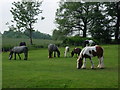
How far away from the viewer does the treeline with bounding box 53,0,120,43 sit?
51.0 m

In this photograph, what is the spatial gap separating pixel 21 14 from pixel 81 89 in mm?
42438

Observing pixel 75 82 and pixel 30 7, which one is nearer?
pixel 75 82

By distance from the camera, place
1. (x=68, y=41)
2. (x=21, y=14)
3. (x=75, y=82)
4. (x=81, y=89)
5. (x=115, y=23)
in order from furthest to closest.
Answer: (x=115, y=23)
(x=21, y=14)
(x=68, y=41)
(x=75, y=82)
(x=81, y=89)

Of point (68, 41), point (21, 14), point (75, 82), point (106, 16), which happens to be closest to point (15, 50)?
point (75, 82)

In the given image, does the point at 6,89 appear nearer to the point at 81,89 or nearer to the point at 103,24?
the point at 81,89

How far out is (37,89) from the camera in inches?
374

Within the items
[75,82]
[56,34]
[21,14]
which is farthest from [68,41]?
[75,82]

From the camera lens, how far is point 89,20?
52.8 m

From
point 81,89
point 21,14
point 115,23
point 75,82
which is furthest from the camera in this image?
point 115,23

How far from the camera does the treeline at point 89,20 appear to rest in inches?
2008

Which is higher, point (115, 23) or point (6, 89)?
point (115, 23)

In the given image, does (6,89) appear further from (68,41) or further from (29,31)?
(29,31)

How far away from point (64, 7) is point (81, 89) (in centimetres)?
4457

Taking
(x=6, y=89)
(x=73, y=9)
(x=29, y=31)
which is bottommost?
(x=6, y=89)
